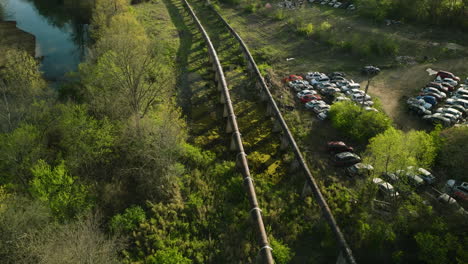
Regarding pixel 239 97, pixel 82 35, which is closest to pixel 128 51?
pixel 239 97

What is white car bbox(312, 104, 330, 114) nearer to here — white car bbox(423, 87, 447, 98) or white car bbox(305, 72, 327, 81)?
white car bbox(305, 72, 327, 81)

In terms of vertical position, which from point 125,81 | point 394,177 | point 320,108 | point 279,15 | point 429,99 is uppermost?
point 279,15

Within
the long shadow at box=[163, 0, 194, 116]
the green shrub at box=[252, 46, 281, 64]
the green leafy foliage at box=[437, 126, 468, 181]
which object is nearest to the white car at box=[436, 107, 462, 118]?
the green leafy foliage at box=[437, 126, 468, 181]

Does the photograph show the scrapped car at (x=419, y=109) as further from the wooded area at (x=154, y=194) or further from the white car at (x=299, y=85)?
the white car at (x=299, y=85)

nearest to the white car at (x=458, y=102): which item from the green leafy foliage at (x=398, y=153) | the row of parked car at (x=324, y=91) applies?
the row of parked car at (x=324, y=91)

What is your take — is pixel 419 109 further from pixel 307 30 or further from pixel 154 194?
pixel 154 194

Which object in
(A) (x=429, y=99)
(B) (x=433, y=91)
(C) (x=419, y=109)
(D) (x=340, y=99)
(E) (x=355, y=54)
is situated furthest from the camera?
(E) (x=355, y=54)

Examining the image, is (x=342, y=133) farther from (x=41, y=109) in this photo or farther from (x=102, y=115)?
(x=41, y=109)

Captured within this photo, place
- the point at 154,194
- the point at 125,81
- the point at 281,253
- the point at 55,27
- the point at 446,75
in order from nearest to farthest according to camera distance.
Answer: the point at 281,253
the point at 154,194
the point at 125,81
the point at 446,75
the point at 55,27

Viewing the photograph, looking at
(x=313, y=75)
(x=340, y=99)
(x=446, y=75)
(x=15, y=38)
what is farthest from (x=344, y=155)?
(x=15, y=38)
